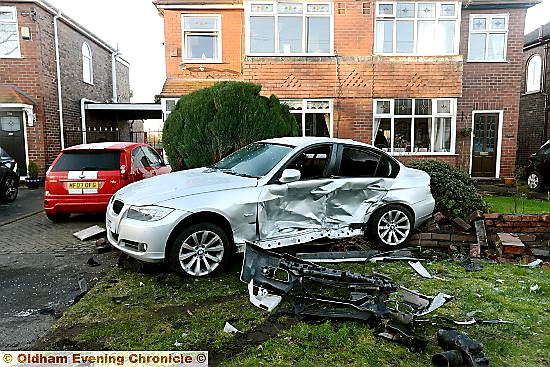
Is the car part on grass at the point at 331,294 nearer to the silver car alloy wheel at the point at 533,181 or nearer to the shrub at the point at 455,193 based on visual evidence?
the shrub at the point at 455,193

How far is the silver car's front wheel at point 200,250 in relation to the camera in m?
4.83

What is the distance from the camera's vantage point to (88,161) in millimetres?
7762

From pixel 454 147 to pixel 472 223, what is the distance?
730 centimetres

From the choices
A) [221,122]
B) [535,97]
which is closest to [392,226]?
[221,122]

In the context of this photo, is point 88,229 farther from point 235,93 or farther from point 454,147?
point 454,147

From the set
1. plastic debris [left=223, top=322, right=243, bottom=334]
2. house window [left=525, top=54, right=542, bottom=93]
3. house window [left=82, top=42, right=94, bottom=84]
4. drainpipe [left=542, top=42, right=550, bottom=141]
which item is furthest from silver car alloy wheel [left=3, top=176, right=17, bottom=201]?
house window [left=525, top=54, right=542, bottom=93]

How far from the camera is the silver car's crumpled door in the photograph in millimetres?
5293

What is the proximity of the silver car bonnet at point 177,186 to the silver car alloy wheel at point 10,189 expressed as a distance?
6.65 meters

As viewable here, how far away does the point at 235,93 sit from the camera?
8.75 m

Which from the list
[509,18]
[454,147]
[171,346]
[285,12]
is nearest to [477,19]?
[509,18]

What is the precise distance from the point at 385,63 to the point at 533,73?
9824 millimetres

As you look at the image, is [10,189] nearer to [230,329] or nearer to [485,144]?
[230,329]

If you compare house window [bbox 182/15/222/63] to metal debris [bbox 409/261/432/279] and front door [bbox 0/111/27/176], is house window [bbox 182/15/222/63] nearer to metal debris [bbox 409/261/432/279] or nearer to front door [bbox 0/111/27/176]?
front door [bbox 0/111/27/176]

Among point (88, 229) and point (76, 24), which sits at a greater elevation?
point (76, 24)
